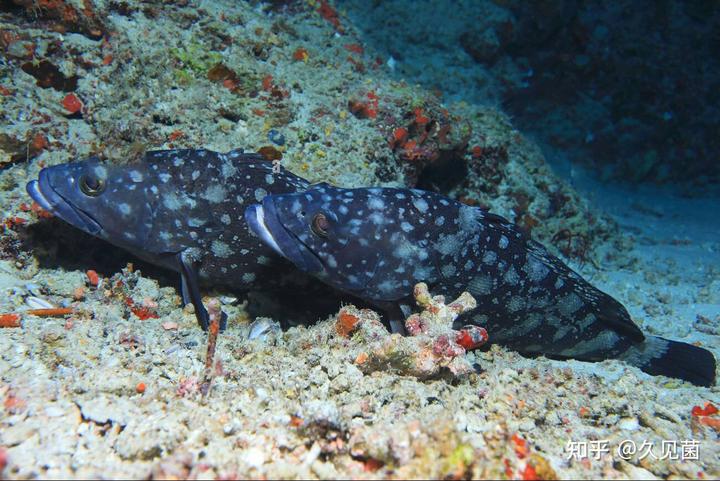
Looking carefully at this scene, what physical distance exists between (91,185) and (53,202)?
334mm

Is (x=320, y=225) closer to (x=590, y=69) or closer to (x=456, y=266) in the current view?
(x=456, y=266)

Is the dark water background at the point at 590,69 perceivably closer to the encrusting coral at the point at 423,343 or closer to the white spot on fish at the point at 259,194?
the white spot on fish at the point at 259,194

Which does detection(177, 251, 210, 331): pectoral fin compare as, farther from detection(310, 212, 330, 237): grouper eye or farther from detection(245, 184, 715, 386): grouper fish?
detection(310, 212, 330, 237): grouper eye

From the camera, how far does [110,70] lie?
5180mm

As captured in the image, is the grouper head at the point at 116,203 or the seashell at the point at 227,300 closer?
the grouper head at the point at 116,203

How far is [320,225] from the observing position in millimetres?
3752

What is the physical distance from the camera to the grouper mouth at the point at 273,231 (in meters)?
3.70

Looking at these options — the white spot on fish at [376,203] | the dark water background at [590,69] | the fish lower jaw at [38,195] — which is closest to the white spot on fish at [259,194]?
the white spot on fish at [376,203]

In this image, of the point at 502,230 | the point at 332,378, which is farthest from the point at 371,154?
the point at 332,378

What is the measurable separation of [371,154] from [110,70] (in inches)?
132

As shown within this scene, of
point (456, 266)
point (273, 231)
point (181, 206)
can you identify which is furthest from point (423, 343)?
point (181, 206)

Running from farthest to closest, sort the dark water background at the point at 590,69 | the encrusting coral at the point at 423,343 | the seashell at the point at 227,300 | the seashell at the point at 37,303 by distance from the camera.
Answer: the dark water background at the point at 590,69 < the seashell at the point at 227,300 < the seashell at the point at 37,303 < the encrusting coral at the point at 423,343

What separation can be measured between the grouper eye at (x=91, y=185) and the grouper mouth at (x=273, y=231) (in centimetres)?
146

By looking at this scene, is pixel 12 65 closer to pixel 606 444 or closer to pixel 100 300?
pixel 100 300
